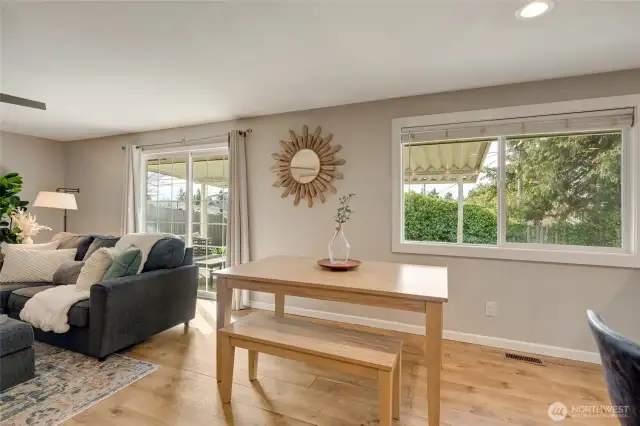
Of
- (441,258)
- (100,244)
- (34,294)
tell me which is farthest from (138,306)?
(441,258)

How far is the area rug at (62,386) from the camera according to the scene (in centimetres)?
169

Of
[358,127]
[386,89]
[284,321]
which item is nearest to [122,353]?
[284,321]

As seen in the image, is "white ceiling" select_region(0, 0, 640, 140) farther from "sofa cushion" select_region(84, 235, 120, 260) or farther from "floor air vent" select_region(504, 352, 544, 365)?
"floor air vent" select_region(504, 352, 544, 365)

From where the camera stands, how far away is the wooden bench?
4.73ft

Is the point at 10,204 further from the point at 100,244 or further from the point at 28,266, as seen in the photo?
the point at 100,244

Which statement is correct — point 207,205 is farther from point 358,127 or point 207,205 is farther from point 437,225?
point 437,225

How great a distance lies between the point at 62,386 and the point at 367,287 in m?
2.09

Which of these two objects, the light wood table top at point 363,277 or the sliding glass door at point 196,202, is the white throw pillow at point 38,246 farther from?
the light wood table top at point 363,277

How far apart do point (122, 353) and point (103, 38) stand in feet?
7.60

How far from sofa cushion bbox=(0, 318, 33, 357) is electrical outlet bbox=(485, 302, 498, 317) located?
11.4ft

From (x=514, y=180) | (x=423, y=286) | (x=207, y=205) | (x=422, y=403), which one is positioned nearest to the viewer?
(x=423, y=286)

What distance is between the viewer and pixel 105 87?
8.93 ft

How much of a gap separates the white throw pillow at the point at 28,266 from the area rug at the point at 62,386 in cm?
Result: 71

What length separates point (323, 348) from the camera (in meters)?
1.58
